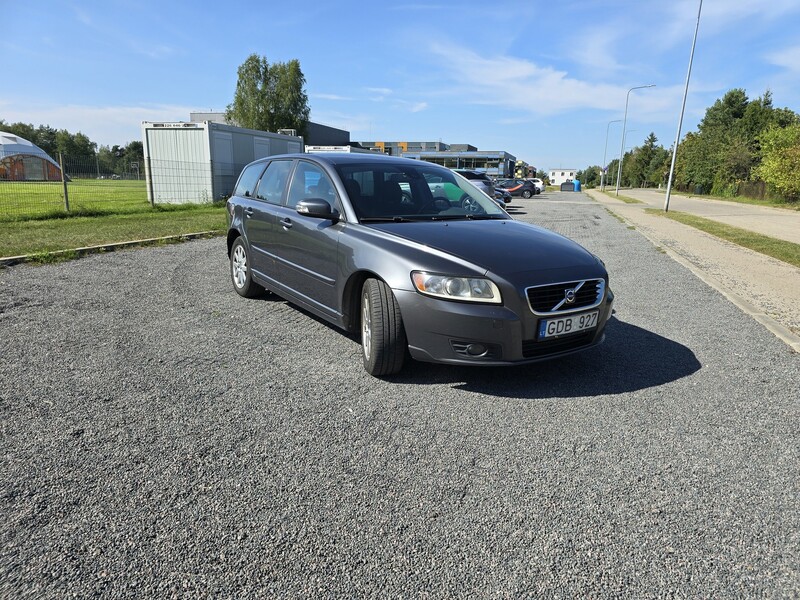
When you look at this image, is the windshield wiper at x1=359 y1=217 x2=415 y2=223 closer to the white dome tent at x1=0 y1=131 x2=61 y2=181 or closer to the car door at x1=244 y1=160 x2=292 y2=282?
the car door at x1=244 y1=160 x2=292 y2=282

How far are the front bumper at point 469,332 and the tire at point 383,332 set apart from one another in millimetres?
79

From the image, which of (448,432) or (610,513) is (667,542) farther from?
(448,432)

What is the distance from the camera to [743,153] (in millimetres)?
52812

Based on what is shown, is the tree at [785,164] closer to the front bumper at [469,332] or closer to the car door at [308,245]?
the car door at [308,245]

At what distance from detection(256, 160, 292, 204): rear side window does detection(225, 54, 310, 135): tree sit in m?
66.4

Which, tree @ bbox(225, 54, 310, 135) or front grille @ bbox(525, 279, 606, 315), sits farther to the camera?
tree @ bbox(225, 54, 310, 135)

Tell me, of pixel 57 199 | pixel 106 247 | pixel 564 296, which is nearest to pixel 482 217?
pixel 564 296

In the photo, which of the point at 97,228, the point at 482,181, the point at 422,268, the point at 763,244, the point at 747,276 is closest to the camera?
the point at 422,268

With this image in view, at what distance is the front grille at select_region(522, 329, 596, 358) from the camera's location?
358 cm

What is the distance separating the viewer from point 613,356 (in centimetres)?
455

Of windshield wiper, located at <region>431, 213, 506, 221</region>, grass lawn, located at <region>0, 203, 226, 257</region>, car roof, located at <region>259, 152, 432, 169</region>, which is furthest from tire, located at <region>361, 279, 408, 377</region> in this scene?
grass lawn, located at <region>0, 203, 226, 257</region>

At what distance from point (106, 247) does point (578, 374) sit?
831 cm

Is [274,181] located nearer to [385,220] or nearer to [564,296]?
[385,220]

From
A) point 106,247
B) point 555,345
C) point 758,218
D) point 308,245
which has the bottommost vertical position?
point 106,247
